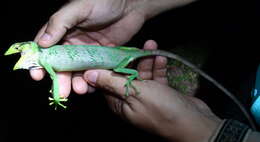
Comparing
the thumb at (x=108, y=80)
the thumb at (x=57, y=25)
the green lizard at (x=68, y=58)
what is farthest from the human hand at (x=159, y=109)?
the thumb at (x=57, y=25)

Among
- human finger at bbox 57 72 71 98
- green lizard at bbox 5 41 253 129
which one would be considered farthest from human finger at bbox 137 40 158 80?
human finger at bbox 57 72 71 98

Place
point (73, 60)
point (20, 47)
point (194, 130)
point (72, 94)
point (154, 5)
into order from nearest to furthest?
point (194, 130) → point (20, 47) → point (73, 60) → point (154, 5) → point (72, 94)

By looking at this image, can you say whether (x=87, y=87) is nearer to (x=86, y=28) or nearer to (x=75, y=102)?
(x=86, y=28)

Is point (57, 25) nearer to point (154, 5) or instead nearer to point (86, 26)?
point (86, 26)

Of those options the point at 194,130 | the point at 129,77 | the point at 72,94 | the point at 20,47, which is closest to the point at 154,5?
the point at 129,77

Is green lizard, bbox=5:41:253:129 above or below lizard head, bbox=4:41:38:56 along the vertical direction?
below

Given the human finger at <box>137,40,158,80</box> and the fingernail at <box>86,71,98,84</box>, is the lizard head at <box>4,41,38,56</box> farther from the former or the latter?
the human finger at <box>137,40,158,80</box>
